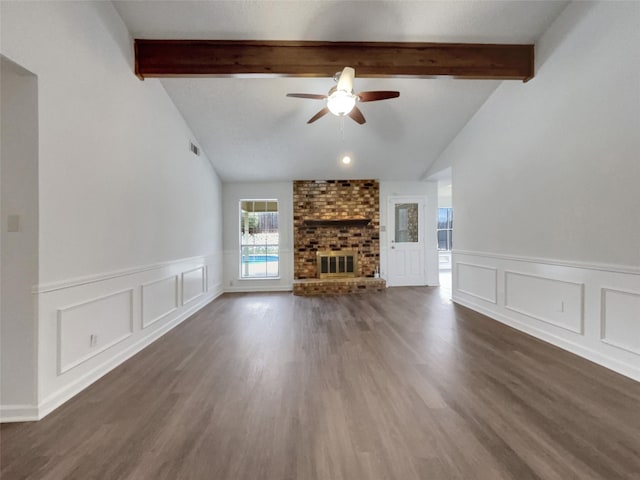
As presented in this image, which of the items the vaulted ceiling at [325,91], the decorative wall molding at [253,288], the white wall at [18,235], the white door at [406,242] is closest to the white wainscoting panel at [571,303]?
the vaulted ceiling at [325,91]

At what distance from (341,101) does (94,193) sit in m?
2.23

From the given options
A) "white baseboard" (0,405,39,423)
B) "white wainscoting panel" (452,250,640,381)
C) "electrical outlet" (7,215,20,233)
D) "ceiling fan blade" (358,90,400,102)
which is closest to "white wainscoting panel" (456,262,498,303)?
"white wainscoting panel" (452,250,640,381)

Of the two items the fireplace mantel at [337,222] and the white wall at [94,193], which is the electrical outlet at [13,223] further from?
the fireplace mantel at [337,222]

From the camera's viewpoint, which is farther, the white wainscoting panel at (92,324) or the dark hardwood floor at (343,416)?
the white wainscoting panel at (92,324)

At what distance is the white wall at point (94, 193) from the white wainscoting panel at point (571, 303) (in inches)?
167

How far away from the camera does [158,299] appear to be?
3266 mm

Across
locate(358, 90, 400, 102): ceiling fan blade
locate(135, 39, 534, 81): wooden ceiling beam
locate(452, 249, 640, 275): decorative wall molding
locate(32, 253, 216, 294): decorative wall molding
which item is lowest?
locate(32, 253, 216, 294): decorative wall molding

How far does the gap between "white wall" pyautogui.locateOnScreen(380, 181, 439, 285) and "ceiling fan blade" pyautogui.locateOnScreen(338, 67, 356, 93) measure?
403 cm

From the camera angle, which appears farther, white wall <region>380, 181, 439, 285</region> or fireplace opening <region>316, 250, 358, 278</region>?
white wall <region>380, 181, 439, 285</region>

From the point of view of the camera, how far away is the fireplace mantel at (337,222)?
6062 mm

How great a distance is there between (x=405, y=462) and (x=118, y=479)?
136cm

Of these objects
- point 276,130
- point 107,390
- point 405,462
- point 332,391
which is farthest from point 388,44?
point 107,390

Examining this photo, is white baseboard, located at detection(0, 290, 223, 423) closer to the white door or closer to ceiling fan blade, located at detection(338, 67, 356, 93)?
ceiling fan blade, located at detection(338, 67, 356, 93)

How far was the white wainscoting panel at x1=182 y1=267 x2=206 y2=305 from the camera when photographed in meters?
3.96
